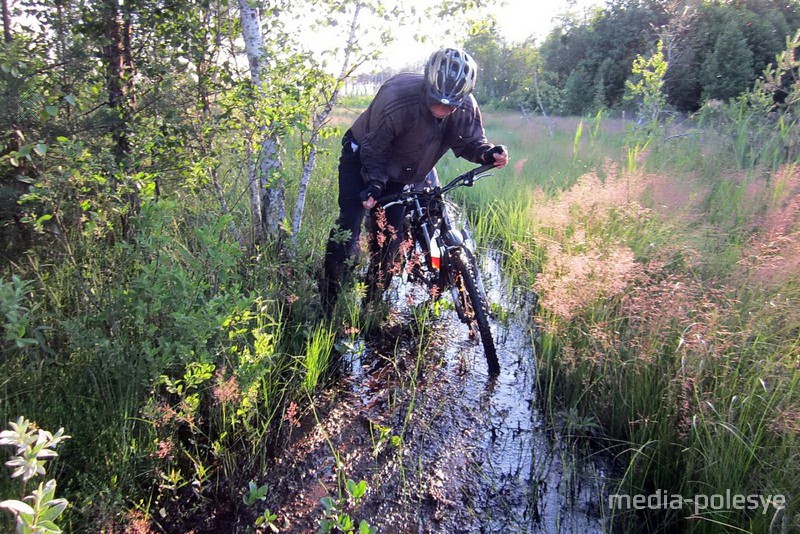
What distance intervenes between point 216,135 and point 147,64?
57 centimetres

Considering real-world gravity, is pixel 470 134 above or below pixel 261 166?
above

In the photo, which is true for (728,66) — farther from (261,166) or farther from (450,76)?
(261,166)

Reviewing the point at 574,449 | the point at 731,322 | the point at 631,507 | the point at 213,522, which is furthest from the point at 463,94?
the point at 213,522

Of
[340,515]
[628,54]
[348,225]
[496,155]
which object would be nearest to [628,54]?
[628,54]

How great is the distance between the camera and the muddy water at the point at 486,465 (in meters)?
2.15

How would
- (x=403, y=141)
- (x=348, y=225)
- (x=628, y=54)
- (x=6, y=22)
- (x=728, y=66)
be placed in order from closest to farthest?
(x=6, y=22) → (x=403, y=141) → (x=348, y=225) → (x=728, y=66) → (x=628, y=54)

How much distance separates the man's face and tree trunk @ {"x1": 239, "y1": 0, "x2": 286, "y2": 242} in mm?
1070

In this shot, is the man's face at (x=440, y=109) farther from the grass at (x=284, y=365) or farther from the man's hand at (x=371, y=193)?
the grass at (x=284, y=365)

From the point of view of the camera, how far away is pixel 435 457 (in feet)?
8.22

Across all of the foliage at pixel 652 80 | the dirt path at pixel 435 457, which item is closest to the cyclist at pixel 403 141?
the dirt path at pixel 435 457

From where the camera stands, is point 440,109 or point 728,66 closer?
point 440,109

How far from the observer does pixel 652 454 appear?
2215 mm

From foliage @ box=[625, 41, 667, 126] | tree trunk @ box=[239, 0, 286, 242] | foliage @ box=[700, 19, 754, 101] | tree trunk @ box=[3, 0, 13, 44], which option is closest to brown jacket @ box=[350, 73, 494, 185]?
tree trunk @ box=[239, 0, 286, 242]

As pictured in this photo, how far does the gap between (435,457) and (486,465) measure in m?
0.27
